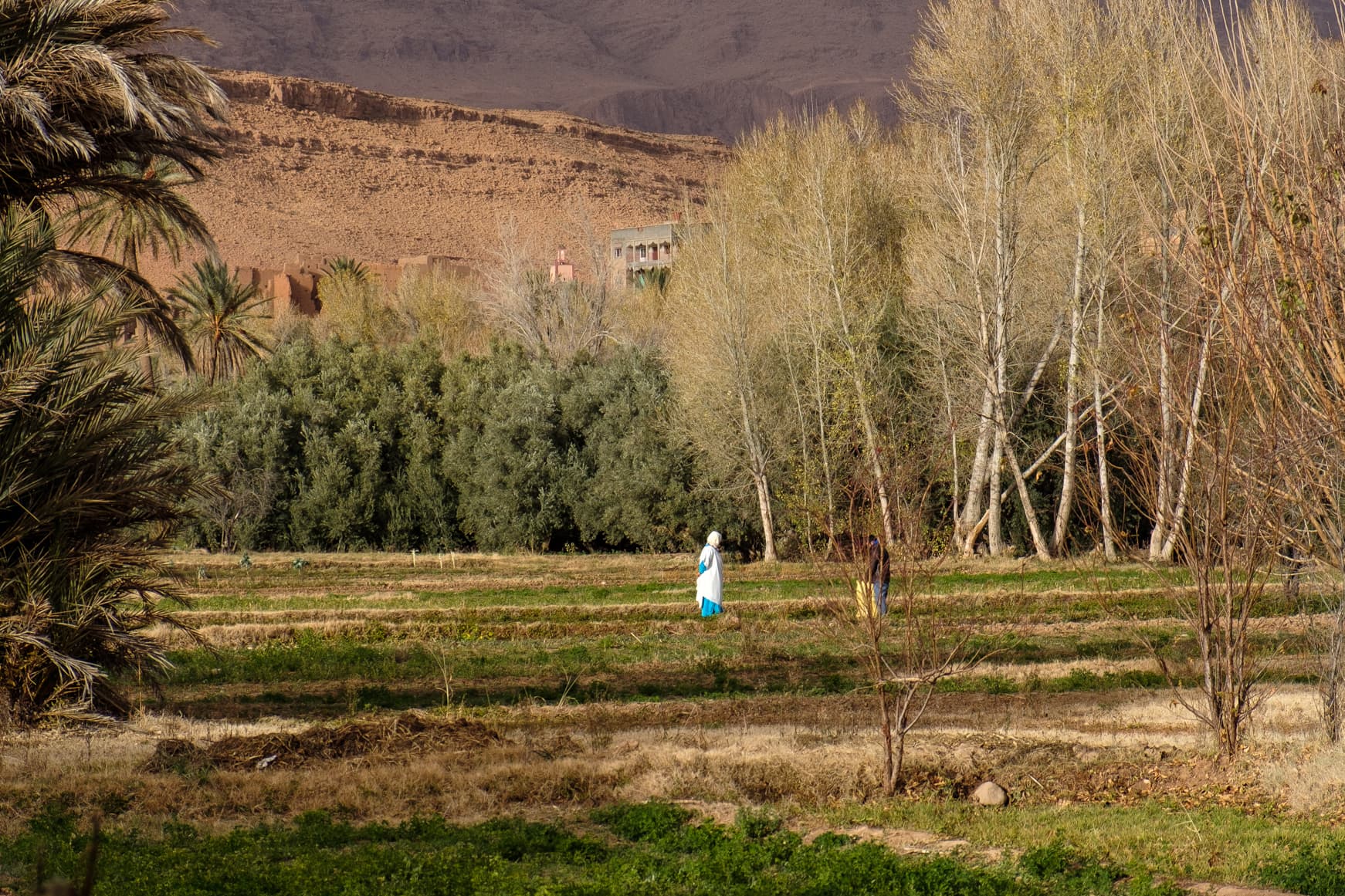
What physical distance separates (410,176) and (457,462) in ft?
304

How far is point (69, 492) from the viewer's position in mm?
12023

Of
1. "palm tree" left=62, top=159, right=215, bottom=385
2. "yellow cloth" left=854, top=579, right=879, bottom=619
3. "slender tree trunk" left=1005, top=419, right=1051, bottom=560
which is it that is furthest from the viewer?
"slender tree trunk" left=1005, top=419, right=1051, bottom=560

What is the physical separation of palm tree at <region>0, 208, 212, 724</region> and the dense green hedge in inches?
1107

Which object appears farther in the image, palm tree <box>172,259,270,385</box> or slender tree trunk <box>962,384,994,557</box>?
palm tree <box>172,259,270,385</box>

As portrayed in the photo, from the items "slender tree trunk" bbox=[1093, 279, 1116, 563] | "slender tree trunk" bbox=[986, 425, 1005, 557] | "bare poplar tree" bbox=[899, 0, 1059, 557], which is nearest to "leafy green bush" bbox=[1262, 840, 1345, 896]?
"slender tree trunk" bbox=[1093, 279, 1116, 563]

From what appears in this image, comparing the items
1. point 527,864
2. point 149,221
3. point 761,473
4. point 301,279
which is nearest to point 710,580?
point 149,221

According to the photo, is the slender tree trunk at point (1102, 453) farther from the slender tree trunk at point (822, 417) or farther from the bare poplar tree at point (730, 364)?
the bare poplar tree at point (730, 364)

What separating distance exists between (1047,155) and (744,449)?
38.9 ft

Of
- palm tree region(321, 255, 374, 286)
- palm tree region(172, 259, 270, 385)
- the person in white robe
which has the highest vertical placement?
palm tree region(321, 255, 374, 286)

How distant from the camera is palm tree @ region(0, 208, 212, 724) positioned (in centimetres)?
1170

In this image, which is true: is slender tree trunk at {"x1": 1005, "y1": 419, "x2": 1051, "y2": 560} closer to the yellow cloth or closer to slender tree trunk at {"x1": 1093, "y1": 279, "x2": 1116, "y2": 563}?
slender tree trunk at {"x1": 1093, "y1": 279, "x2": 1116, "y2": 563}

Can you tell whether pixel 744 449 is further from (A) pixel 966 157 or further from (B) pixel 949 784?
(B) pixel 949 784

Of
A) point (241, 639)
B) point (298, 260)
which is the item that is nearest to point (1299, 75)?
point (241, 639)

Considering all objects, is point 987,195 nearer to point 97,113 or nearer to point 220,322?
point 97,113
